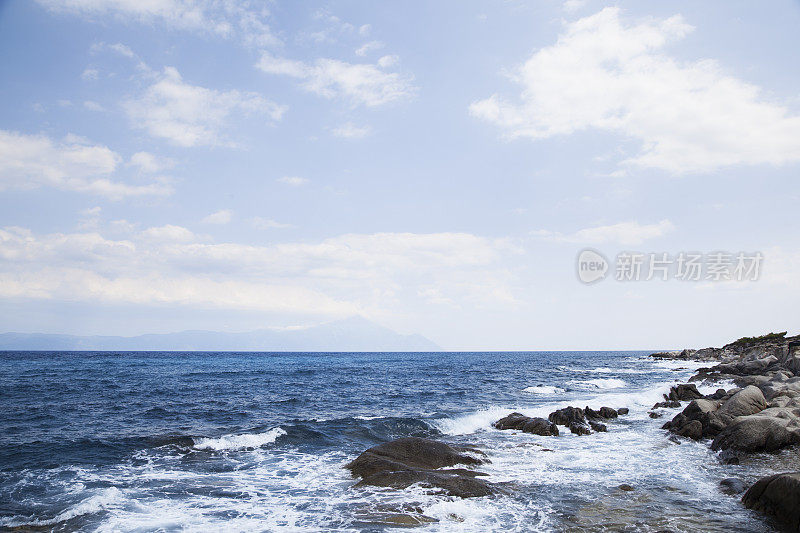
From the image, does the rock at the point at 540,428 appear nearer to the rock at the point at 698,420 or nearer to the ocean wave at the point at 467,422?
the ocean wave at the point at 467,422

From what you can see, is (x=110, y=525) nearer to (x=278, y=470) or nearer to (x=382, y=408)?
(x=278, y=470)

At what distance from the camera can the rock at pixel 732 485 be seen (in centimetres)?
1261

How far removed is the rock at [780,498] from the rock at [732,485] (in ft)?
3.99

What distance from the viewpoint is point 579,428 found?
877 inches

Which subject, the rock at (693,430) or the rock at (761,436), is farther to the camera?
the rock at (693,430)

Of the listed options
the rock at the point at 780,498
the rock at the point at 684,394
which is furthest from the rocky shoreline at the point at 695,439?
the rock at the point at 684,394

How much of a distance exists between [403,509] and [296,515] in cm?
276

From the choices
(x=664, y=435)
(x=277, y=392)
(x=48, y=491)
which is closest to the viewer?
(x=48, y=491)

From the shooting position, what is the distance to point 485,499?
12.4 m

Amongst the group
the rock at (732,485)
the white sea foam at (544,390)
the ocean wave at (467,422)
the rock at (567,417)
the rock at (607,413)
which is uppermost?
the rock at (732,485)

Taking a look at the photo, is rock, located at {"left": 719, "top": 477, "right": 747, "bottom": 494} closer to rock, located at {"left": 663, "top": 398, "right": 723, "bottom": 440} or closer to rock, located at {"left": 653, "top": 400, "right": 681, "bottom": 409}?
rock, located at {"left": 663, "top": 398, "right": 723, "bottom": 440}

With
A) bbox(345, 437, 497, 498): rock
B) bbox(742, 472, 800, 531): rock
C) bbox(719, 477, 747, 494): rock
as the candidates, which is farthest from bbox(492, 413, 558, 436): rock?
bbox(742, 472, 800, 531): rock

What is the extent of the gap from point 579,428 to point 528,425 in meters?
2.41

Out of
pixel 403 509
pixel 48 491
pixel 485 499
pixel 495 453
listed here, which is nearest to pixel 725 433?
pixel 495 453
